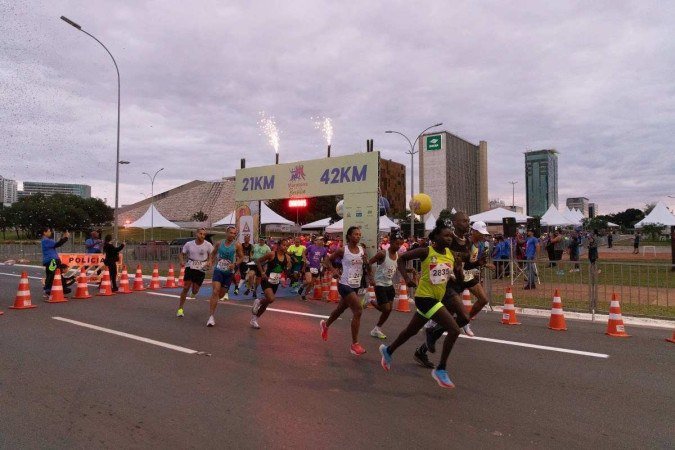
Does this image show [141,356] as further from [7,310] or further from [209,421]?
[7,310]

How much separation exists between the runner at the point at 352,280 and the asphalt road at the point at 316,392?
32cm

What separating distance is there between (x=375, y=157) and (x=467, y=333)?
676 cm

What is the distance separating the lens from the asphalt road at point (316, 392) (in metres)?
3.63

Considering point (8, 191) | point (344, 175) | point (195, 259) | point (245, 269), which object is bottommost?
point (245, 269)

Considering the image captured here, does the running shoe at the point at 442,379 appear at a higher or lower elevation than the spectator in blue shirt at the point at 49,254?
lower

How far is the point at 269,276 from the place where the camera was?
337 inches

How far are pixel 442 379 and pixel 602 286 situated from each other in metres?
7.03

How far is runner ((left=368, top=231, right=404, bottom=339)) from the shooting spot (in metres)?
7.09

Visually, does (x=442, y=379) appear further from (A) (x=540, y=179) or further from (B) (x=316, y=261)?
(A) (x=540, y=179)

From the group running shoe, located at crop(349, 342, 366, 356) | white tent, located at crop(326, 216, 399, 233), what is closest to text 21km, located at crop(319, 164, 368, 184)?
running shoe, located at crop(349, 342, 366, 356)

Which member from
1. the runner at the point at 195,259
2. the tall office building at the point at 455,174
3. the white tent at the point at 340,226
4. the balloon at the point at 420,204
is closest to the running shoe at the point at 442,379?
the runner at the point at 195,259

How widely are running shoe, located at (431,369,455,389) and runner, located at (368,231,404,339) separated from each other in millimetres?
2102

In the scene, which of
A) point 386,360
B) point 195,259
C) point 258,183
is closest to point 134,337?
point 195,259

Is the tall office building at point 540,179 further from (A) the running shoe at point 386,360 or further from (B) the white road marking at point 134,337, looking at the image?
(A) the running shoe at point 386,360
